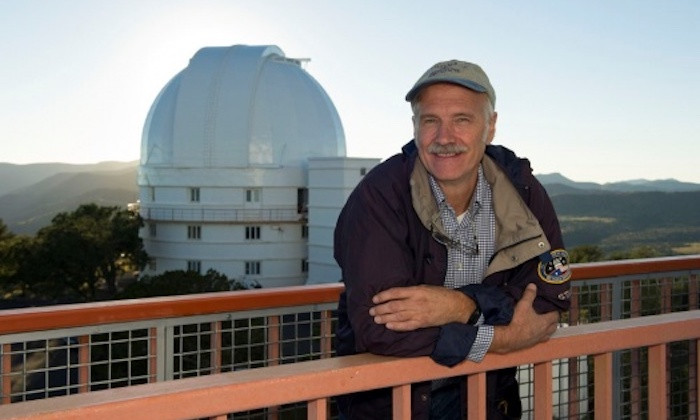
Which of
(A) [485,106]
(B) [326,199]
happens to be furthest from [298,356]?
(B) [326,199]

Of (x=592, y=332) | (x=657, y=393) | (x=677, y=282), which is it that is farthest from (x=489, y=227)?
(x=677, y=282)

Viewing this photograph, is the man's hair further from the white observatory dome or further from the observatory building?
the white observatory dome

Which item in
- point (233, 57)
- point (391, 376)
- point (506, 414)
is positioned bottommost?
point (506, 414)

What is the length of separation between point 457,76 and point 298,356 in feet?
4.92

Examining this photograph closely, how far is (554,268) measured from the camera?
230cm

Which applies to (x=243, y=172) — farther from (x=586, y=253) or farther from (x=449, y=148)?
(x=449, y=148)

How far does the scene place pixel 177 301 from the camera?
3.07 meters

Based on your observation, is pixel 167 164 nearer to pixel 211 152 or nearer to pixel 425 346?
pixel 211 152

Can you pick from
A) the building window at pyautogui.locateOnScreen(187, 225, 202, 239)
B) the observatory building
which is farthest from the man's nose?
the building window at pyautogui.locateOnScreen(187, 225, 202, 239)

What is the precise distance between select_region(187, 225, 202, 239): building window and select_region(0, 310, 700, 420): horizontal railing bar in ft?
132

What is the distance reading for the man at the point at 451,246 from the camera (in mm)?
2055

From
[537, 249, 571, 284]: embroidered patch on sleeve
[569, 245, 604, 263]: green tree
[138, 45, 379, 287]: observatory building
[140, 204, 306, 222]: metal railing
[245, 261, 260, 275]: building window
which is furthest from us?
[245, 261, 260, 275]: building window

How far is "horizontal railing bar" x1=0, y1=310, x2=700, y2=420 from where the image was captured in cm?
144

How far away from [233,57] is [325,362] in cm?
4078
